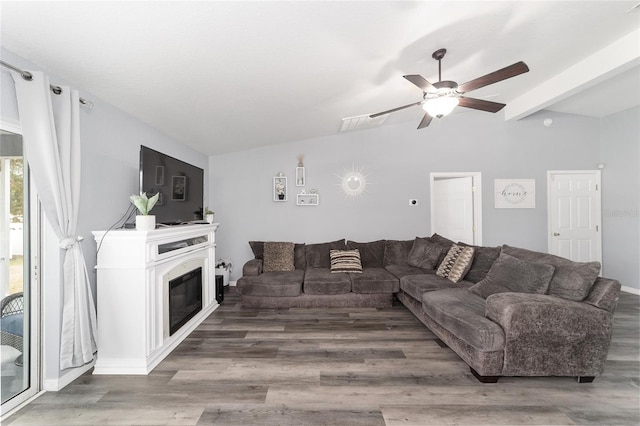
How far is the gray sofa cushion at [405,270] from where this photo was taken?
385cm

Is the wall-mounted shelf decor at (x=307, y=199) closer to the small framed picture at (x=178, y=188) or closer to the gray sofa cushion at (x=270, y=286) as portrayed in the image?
the gray sofa cushion at (x=270, y=286)

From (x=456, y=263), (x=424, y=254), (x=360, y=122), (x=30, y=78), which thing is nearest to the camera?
(x=30, y=78)

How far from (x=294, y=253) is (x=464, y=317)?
2782 mm

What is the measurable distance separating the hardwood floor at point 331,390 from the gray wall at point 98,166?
0.64 metres

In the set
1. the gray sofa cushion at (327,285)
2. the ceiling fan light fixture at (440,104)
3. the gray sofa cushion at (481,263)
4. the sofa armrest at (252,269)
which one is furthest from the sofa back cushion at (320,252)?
the ceiling fan light fixture at (440,104)

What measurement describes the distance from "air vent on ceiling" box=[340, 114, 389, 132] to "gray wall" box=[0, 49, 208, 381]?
273 centimetres

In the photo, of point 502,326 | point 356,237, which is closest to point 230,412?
point 502,326

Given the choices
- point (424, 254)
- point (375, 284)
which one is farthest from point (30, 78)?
point (424, 254)

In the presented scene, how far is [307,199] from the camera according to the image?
484 centimetres

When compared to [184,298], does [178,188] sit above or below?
above

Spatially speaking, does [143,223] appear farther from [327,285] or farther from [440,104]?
[440,104]

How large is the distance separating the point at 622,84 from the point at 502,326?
409 centimetres

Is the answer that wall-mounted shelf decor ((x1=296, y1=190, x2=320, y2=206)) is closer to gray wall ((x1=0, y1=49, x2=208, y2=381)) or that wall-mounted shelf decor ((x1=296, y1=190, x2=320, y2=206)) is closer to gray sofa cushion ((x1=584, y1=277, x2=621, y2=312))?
gray wall ((x1=0, y1=49, x2=208, y2=381))

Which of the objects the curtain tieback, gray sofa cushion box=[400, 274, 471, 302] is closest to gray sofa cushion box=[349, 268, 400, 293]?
gray sofa cushion box=[400, 274, 471, 302]
